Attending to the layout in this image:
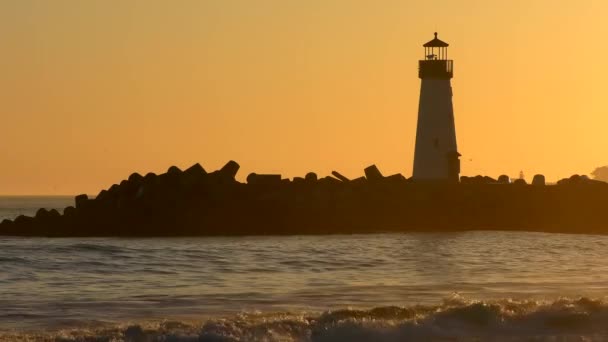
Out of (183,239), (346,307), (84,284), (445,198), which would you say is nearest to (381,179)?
(445,198)

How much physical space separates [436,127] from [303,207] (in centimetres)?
669

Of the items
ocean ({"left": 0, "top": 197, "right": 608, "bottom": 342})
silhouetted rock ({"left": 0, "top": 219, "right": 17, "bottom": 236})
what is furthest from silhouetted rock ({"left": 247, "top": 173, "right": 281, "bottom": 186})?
silhouetted rock ({"left": 0, "top": 219, "right": 17, "bottom": 236})

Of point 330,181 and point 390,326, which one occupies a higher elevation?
point 330,181

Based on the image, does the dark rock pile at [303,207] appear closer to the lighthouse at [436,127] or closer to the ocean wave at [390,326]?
the lighthouse at [436,127]

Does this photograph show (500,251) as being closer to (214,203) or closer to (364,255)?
(364,255)

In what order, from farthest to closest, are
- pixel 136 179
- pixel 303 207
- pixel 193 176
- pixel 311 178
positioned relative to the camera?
pixel 311 178 → pixel 303 207 → pixel 136 179 → pixel 193 176

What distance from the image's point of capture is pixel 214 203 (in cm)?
4634

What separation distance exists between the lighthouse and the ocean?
972cm

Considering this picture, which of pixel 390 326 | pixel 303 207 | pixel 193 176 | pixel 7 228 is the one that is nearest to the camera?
pixel 390 326

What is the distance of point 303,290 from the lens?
26.1 meters

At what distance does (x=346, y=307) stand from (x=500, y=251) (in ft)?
50.1

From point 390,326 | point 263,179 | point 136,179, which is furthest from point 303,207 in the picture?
point 390,326

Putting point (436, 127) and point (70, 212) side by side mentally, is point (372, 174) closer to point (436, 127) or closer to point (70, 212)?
point (436, 127)

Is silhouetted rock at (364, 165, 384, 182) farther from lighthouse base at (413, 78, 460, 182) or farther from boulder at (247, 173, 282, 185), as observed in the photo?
boulder at (247, 173, 282, 185)
